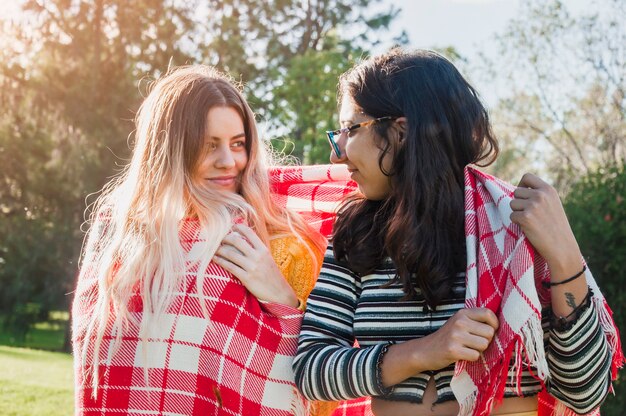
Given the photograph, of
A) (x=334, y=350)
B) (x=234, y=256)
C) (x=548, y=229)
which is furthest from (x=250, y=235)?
(x=548, y=229)

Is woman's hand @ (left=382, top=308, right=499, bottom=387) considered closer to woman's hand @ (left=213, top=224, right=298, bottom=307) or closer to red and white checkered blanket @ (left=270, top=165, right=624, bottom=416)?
red and white checkered blanket @ (left=270, top=165, right=624, bottom=416)

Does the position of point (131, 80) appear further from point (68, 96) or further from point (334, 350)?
point (334, 350)

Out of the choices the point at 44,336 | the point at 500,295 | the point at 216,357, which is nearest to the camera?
the point at 500,295

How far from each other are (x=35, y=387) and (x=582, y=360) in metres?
7.64

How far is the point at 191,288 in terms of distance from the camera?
9.22ft

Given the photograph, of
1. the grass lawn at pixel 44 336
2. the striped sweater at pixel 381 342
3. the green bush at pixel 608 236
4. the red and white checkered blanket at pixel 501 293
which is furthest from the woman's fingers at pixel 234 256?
the grass lawn at pixel 44 336

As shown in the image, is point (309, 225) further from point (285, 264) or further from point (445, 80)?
point (445, 80)

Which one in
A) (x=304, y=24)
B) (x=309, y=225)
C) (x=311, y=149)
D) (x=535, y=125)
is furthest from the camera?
(x=535, y=125)

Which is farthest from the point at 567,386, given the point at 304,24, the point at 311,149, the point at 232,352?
the point at 304,24

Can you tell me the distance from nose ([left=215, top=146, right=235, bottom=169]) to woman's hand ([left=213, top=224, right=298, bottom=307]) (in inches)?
16.1

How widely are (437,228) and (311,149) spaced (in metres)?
12.3

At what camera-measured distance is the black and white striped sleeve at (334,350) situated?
7.47ft

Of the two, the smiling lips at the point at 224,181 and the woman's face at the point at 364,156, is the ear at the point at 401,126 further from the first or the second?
the smiling lips at the point at 224,181

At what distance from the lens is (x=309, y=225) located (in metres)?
3.25
